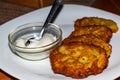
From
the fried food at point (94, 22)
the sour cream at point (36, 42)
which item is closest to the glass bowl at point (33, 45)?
the sour cream at point (36, 42)

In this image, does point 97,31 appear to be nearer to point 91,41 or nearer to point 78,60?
point 91,41

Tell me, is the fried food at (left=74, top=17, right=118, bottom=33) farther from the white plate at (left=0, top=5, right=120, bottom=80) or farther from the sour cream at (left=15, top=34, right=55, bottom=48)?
the sour cream at (left=15, top=34, right=55, bottom=48)

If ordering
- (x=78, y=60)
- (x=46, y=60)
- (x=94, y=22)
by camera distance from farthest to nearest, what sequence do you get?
(x=94, y=22)
(x=46, y=60)
(x=78, y=60)

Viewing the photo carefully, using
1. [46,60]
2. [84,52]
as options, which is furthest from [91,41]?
[46,60]

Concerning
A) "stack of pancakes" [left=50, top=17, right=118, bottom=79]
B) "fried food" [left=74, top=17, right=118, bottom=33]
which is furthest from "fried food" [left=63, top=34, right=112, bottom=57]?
"fried food" [left=74, top=17, right=118, bottom=33]

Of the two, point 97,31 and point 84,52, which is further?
point 97,31
